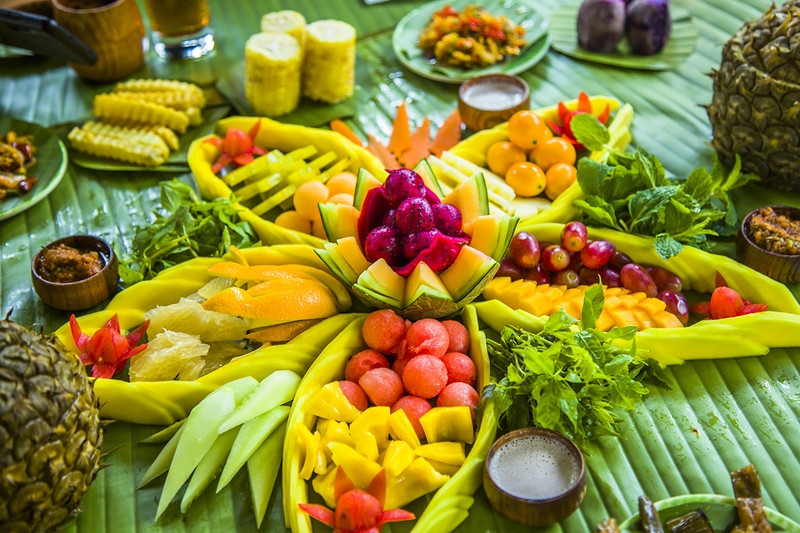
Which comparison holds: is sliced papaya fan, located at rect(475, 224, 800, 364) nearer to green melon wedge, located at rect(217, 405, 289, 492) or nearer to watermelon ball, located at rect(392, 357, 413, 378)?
watermelon ball, located at rect(392, 357, 413, 378)

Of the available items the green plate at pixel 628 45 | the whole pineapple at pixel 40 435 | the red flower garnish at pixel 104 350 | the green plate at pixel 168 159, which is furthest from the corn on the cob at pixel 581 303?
the green plate at pixel 628 45

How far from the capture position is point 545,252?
9.65 feet

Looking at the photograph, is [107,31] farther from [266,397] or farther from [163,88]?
[266,397]

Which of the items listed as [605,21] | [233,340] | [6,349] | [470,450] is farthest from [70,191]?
[605,21]

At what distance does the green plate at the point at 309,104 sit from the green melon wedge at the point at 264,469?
7.17 feet

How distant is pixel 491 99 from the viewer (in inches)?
153

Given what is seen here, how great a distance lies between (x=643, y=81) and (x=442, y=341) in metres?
2.69

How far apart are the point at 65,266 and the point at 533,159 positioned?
219 cm

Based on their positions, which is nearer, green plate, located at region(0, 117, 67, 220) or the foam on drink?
the foam on drink

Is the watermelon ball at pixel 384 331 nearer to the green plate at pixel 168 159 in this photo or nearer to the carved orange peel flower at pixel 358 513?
the carved orange peel flower at pixel 358 513

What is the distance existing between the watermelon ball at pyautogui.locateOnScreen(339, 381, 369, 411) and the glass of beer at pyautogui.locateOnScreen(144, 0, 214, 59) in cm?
311

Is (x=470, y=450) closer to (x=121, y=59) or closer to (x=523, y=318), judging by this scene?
(x=523, y=318)

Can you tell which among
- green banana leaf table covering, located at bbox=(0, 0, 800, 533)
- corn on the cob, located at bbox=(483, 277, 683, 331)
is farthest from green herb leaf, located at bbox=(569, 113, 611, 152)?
corn on the cob, located at bbox=(483, 277, 683, 331)

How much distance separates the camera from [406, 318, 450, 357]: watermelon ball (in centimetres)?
248
